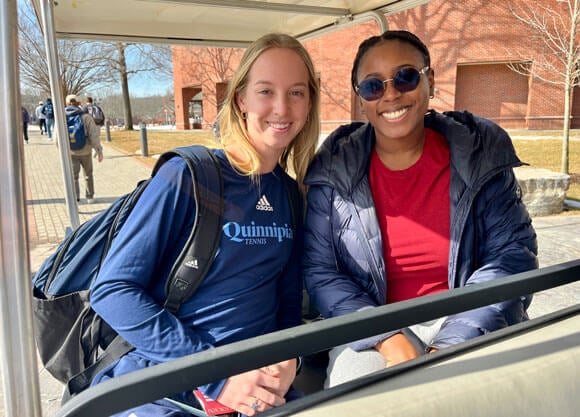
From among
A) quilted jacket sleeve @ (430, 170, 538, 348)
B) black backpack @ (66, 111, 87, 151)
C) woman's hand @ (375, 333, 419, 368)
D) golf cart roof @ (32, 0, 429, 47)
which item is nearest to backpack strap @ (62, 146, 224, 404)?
woman's hand @ (375, 333, 419, 368)

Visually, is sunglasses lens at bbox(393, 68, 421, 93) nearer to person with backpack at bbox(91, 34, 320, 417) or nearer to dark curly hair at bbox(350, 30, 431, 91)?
dark curly hair at bbox(350, 30, 431, 91)

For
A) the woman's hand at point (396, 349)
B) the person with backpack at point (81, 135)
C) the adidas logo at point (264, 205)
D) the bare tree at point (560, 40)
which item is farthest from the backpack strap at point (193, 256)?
the bare tree at point (560, 40)

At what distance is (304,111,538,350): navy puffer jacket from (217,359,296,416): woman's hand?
415 millimetres

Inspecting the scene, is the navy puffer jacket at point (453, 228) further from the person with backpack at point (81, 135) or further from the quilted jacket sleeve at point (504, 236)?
the person with backpack at point (81, 135)

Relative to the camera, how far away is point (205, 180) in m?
1.50

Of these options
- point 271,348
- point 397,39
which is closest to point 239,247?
point 271,348

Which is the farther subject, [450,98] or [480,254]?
[450,98]

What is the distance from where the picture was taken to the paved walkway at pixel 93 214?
2940mm

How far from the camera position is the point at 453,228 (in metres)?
1.75

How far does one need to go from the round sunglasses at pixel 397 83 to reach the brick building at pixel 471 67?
51.7ft

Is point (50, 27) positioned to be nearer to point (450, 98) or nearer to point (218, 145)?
point (218, 145)

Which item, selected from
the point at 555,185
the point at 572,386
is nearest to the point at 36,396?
the point at 572,386

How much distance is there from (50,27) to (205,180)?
1.61m

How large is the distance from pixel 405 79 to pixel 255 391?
4.09 feet
